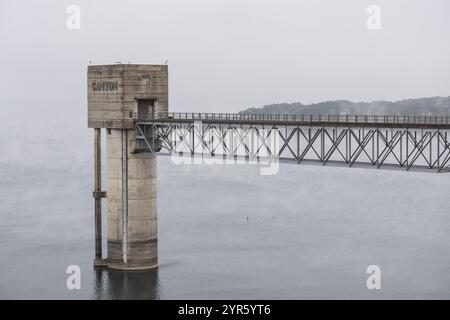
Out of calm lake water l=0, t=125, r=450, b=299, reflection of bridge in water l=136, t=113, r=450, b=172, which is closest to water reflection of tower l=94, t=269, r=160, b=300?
calm lake water l=0, t=125, r=450, b=299

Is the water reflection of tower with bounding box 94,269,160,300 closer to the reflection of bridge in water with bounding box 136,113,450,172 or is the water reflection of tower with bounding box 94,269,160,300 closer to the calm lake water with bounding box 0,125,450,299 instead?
the calm lake water with bounding box 0,125,450,299

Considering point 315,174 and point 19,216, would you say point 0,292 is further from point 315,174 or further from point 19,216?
point 315,174

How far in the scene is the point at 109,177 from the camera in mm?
86750

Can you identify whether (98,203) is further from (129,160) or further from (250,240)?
(250,240)

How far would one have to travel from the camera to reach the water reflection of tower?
8100 centimetres

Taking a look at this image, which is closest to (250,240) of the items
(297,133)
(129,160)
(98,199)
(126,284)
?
(98,199)

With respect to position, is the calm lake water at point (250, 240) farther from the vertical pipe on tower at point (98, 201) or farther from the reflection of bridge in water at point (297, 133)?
the reflection of bridge in water at point (297, 133)

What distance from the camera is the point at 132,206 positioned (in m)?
85.9

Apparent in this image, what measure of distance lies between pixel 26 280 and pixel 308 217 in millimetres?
41577

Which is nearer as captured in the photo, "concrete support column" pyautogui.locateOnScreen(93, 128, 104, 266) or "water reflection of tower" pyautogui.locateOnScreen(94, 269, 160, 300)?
"water reflection of tower" pyautogui.locateOnScreen(94, 269, 160, 300)

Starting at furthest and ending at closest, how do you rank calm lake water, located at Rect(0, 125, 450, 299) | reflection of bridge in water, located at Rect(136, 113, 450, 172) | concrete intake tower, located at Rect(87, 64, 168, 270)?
concrete intake tower, located at Rect(87, 64, 168, 270) < calm lake water, located at Rect(0, 125, 450, 299) < reflection of bridge in water, located at Rect(136, 113, 450, 172)

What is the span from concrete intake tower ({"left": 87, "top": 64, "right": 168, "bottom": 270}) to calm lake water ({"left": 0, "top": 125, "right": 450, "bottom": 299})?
2087 mm

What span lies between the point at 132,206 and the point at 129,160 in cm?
353
